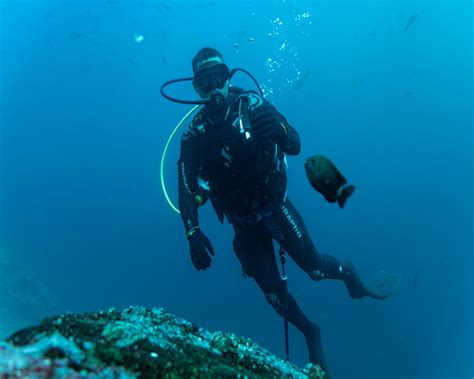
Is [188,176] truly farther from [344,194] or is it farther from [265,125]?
[344,194]

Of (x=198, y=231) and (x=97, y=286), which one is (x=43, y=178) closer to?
(x=97, y=286)

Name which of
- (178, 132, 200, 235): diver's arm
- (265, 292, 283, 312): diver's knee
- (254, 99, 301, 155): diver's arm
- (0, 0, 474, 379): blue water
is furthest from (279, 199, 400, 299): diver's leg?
(0, 0, 474, 379): blue water

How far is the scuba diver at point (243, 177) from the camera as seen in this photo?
4.46 metres

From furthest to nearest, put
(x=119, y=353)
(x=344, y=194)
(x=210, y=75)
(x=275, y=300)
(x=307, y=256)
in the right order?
(x=307, y=256) < (x=275, y=300) < (x=210, y=75) < (x=344, y=194) < (x=119, y=353)

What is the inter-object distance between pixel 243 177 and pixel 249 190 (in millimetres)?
213

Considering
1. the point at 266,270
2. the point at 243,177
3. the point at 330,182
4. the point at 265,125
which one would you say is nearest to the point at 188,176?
the point at 243,177

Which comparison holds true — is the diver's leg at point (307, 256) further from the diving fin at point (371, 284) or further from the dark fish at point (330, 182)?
the dark fish at point (330, 182)

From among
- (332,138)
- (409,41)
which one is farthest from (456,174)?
(409,41)

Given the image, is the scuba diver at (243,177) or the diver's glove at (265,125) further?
the scuba diver at (243,177)

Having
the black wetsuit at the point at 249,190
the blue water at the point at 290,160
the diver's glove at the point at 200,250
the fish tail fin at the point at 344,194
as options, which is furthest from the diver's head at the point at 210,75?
the blue water at the point at 290,160

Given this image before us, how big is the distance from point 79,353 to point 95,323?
297 mm

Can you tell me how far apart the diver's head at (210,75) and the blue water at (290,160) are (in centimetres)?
1290

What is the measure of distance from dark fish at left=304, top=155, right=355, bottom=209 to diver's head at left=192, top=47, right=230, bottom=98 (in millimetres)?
3205

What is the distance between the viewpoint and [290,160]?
36.4 metres
